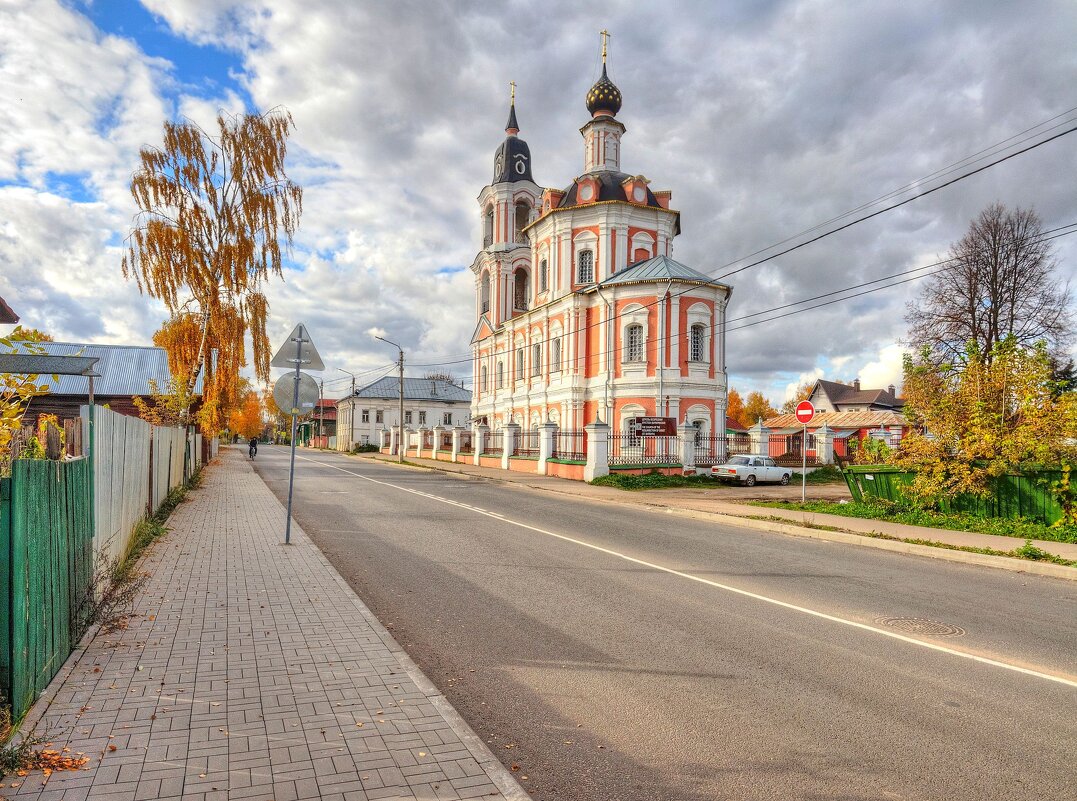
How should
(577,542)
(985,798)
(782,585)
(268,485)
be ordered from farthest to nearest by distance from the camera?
1. (268,485)
2. (577,542)
3. (782,585)
4. (985,798)

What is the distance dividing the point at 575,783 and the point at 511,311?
46663 mm

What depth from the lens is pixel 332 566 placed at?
9086 mm

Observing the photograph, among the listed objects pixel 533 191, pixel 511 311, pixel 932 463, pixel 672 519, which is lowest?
pixel 672 519

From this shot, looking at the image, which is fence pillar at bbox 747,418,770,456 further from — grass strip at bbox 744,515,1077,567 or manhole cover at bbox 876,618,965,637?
manhole cover at bbox 876,618,965,637

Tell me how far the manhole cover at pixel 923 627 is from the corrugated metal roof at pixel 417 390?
71.5m

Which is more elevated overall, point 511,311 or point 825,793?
point 511,311

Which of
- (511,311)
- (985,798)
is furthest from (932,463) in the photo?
(511,311)

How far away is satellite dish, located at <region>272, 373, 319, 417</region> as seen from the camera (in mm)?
10734

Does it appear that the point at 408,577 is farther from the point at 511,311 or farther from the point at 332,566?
the point at 511,311

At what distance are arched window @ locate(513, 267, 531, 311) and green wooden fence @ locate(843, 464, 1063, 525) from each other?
122 ft

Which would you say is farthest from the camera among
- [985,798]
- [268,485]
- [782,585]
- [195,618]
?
[268,485]

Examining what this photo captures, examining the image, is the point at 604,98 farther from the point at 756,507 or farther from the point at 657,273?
the point at 756,507

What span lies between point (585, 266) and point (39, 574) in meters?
37.9

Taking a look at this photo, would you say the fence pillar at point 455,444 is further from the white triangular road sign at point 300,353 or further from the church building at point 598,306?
the white triangular road sign at point 300,353
